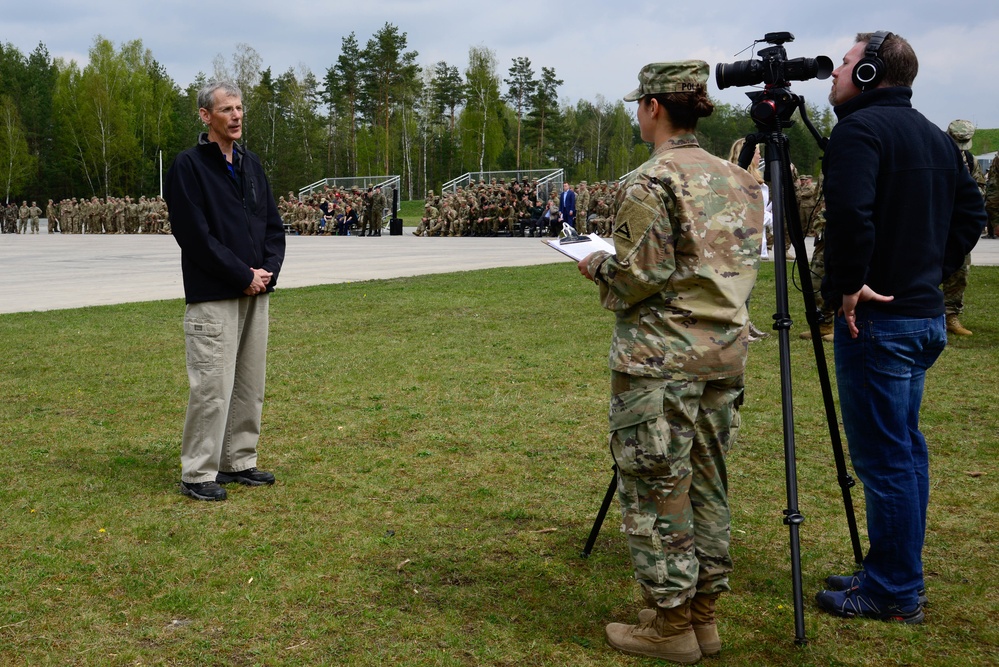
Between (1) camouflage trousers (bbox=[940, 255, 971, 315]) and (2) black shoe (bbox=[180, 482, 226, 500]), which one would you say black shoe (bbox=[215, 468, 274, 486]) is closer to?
(2) black shoe (bbox=[180, 482, 226, 500])

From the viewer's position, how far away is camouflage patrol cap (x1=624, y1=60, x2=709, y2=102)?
3129 millimetres

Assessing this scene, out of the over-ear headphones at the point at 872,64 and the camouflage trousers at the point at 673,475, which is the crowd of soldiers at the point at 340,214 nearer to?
the over-ear headphones at the point at 872,64

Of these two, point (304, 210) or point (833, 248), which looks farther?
point (304, 210)

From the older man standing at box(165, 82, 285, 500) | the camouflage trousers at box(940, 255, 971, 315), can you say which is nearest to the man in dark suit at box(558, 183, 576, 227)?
the camouflage trousers at box(940, 255, 971, 315)

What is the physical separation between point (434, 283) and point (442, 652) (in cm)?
1328

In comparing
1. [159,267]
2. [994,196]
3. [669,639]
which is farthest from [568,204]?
[669,639]

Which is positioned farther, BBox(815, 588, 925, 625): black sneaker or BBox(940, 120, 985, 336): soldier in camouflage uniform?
BBox(940, 120, 985, 336): soldier in camouflage uniform

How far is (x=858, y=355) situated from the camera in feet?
12.1

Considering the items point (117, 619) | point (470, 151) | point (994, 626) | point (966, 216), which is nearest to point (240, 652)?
point (117, 619)

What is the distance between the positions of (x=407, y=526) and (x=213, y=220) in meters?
1.91

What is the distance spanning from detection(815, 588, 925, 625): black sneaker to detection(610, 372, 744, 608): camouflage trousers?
0.67 m

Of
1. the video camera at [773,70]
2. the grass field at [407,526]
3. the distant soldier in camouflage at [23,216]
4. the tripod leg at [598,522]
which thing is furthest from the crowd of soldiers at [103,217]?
the video camera at [773,70]

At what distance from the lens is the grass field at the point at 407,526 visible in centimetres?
362

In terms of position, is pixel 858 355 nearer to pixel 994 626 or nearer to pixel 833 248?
pixel 833 248
